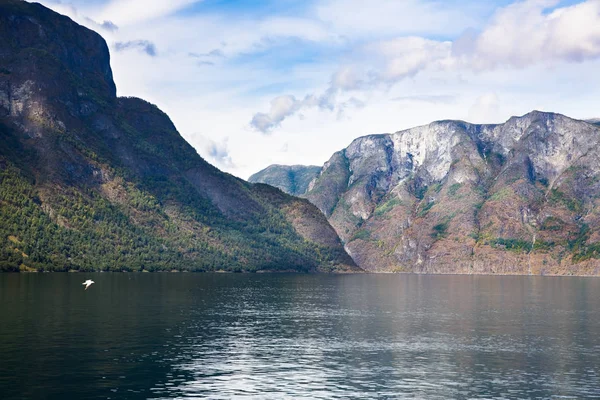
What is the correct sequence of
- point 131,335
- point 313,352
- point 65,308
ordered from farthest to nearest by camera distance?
point 65,308 → point 131,335 → point 313,352

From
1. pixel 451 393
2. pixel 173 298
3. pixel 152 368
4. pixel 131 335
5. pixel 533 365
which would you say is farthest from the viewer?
pixel 173 298

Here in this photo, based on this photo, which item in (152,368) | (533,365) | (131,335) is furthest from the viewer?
(131,335)

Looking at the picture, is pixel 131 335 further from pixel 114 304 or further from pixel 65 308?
pixel 114 304

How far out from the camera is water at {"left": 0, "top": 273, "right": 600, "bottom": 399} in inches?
3063

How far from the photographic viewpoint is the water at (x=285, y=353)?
7781 centimetres

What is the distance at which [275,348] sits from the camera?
10706cm

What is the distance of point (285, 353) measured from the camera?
10262 cm

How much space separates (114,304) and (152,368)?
85.3 metres

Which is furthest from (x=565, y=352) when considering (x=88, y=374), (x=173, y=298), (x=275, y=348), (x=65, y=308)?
(x=173, y=298)

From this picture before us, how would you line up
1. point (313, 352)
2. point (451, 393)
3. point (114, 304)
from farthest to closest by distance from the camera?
point (114, 304)
point (313, 352)
point (451, 393)

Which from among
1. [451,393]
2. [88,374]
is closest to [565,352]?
[451,393]

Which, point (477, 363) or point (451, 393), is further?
point (477, 363)

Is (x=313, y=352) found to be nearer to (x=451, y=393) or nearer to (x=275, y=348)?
(x=275, y=348)

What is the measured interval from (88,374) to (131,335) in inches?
1256
